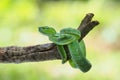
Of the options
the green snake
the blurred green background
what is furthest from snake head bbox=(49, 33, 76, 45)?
the blurred green background

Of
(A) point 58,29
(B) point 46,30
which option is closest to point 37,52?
(B) point 46,30

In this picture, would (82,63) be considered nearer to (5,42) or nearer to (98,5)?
(5,42)

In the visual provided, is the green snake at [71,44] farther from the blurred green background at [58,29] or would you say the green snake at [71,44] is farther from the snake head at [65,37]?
the blurred green background at [58,29]

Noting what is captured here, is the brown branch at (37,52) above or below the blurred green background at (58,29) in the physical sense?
above

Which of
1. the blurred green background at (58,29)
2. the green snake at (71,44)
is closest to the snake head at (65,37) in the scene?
the green snake at (71,44)

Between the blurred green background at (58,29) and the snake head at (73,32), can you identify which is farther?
the blurred green background at (58,29)

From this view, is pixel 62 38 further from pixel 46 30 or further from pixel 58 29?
pixel 58 29
